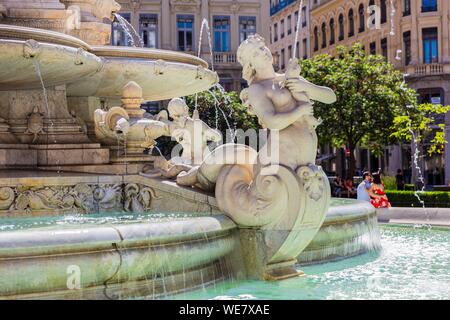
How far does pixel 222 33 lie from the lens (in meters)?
47.3

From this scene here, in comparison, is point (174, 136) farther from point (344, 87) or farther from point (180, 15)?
point (180, 15)

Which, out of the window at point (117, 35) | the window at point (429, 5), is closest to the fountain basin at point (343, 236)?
the window at point (117, 35)

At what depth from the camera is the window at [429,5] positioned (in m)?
44.2

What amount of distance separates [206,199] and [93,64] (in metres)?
2.52

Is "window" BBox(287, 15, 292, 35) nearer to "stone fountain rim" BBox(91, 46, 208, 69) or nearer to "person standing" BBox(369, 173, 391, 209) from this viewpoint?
"person standing" BBox(369, 173, 391, 209)

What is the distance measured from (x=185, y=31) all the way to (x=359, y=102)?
1889 centimetres

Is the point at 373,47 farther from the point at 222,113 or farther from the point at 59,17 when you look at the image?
the point at 59,17

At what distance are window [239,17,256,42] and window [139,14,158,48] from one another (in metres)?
5.42

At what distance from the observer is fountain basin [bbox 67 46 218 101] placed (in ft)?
32.9

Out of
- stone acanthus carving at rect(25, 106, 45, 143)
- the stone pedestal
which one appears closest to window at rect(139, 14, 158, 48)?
the stone pedestal
